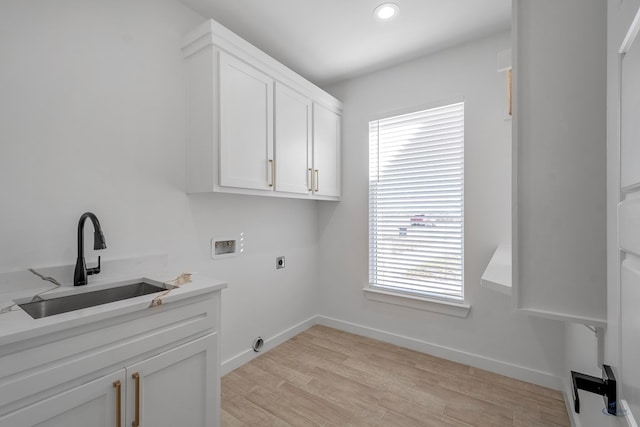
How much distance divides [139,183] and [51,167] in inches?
15.4

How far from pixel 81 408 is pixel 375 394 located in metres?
1.62

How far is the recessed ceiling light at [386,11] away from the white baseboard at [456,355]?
258cm

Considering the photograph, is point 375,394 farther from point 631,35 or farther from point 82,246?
point 631,35

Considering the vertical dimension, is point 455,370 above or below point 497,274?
below

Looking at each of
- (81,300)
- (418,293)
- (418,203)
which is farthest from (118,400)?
(418,203)

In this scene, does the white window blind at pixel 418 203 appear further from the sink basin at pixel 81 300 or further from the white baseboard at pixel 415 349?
the sink basin at pixel 81 300

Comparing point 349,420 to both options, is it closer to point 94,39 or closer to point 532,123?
point 532,123

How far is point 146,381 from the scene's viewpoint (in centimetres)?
117

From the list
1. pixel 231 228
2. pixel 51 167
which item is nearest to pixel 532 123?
pixel 231 228

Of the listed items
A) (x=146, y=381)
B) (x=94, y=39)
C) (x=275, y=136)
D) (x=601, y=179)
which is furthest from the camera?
(x=275, y=136)

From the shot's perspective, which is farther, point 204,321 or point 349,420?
point 349,420

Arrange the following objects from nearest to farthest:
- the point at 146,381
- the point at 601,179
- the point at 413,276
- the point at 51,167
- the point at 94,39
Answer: the point at 601,179
the point at 146,381
the point at 51,167
the point at 94,39
the point at 413,276

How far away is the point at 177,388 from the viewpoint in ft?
4.20

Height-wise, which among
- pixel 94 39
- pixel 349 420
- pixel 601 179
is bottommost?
pixel 349 420
